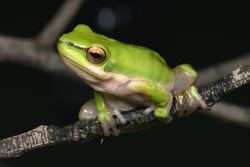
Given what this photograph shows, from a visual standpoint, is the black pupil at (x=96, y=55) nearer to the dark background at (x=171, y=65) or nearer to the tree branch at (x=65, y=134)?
the tree branch at (x=65, y=134)

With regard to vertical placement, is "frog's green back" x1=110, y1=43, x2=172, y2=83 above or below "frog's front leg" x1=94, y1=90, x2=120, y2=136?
above

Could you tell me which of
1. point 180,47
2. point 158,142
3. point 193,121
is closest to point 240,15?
point 180,47

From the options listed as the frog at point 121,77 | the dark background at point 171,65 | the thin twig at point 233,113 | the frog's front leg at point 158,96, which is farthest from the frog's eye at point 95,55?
the dark background at point 171,65

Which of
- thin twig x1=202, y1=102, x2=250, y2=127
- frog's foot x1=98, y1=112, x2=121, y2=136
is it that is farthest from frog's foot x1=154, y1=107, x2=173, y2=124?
thin twig x1=202, y1=102, x2=250, y2=127

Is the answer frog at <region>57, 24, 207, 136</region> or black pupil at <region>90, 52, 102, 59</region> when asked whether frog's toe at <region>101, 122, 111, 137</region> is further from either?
black pupil at <region>90, 52, 102, 59</region>

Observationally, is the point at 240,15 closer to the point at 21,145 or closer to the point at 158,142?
the point at 158,142

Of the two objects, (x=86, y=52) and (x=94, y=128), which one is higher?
(x=86, y=52)

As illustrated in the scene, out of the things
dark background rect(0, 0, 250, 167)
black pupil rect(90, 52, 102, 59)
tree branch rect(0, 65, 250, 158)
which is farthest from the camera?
dark background rect(0, 0, 250, 167)
